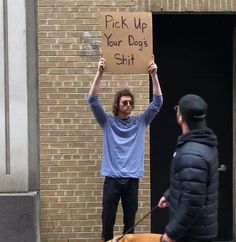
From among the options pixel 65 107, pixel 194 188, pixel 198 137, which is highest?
pixel 65 107

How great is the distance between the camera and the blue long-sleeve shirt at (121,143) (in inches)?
201

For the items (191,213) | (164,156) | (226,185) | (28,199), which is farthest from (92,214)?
(191,213)

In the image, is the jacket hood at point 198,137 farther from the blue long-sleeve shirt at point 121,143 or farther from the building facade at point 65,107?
the building facade at point 65,107

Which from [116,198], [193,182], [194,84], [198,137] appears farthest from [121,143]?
[194,84]

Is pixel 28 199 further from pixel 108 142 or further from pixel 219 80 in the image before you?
pixel 219 80

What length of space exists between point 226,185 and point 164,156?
84 cm

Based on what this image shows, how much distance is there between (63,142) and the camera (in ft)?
20.3

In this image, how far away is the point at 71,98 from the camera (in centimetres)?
620

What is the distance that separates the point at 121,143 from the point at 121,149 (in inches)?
2.1

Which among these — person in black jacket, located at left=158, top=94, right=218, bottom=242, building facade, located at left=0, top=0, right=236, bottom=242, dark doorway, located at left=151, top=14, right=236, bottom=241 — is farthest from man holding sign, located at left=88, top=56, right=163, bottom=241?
dark doorway, located at left=151, top=14, right=236, bottom=241

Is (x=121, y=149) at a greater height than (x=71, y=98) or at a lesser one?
lesser

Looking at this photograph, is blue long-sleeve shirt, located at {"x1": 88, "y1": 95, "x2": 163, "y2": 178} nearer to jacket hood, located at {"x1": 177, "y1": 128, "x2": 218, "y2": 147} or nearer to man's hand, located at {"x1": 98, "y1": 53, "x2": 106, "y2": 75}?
man's hand, located at {"x1": 98, "y1": 53, "x2": 106, "y2": 75}

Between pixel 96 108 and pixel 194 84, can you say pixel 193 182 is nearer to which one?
pixel 96 108

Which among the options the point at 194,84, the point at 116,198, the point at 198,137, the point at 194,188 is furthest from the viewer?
the point at 194,84
